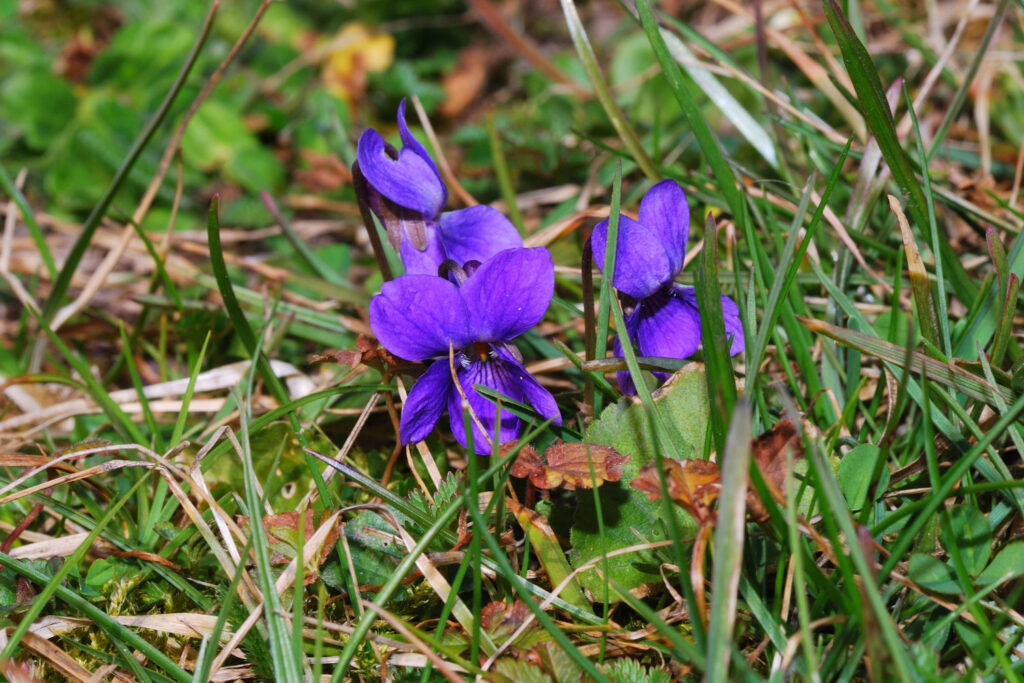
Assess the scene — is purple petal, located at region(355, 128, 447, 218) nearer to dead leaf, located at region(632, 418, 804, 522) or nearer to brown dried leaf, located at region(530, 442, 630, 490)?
brown dried leaf, located at region(530, 442, 630, 490)

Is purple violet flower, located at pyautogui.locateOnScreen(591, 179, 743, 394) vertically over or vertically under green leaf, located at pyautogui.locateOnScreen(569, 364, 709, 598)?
over

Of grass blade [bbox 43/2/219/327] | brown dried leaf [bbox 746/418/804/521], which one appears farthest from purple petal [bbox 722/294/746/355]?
grass blade [bbox 43/2/219/327]

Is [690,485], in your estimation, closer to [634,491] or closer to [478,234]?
[634,491]

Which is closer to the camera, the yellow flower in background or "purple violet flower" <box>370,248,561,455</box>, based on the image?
"purple violet flower" <box>370,248,561,455</box>

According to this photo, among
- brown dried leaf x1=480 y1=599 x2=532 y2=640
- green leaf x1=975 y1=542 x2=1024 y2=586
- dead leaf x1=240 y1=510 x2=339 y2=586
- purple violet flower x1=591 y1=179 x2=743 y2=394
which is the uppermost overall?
purple violet flower x1=591 y1=179 x2=743 y2=394

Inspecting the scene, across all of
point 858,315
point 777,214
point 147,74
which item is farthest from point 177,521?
point 147,74

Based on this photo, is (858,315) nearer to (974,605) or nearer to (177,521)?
(974,605)

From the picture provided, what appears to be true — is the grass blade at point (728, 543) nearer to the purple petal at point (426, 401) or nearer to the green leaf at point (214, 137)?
the purple petal at point (426, 401)
